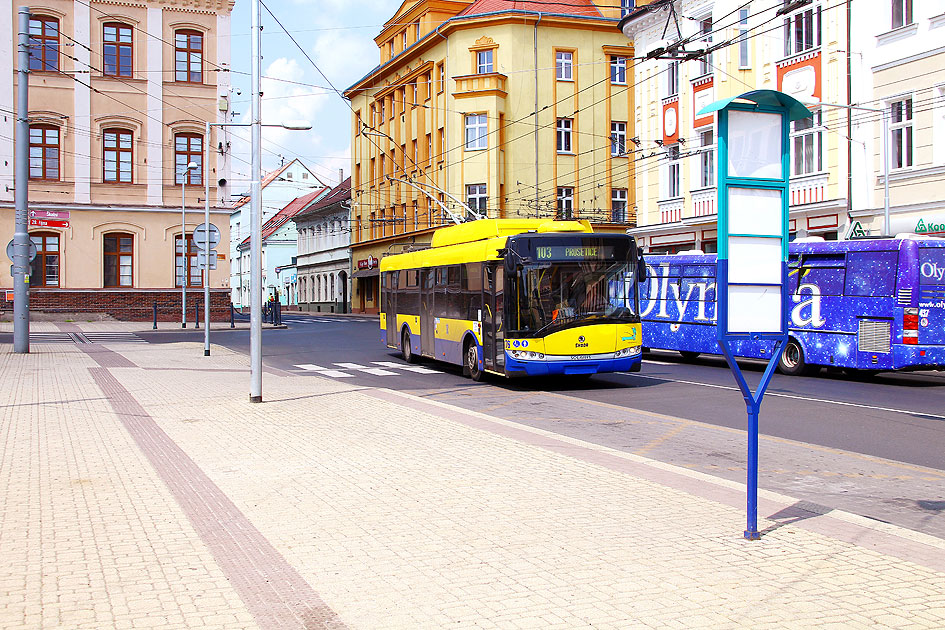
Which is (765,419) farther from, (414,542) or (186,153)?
(186,153)

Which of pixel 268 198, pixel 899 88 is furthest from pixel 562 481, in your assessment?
pixel 268 198

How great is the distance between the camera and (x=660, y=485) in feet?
25.5

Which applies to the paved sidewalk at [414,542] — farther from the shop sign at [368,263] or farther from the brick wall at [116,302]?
the shop sign at [368,263]

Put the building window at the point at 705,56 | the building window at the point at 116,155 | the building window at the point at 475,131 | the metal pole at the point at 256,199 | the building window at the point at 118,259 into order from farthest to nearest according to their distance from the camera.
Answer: the building window at the point at 475,131
the building window at the point at 118,259
the building window at the point at 116,155
the building window at the point at 705,56
the metal pole at the point at 256,199

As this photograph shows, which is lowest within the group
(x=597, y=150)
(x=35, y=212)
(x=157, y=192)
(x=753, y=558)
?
(x=753, y=558)

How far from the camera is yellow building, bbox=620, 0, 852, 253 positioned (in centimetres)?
2834

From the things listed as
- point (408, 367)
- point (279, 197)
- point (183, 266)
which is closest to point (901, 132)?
point (408, 367)

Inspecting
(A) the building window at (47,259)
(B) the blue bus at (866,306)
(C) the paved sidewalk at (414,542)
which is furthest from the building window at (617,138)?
(C) the paved sidewalk at (414,542)

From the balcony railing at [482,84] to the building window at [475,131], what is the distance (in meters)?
1.30

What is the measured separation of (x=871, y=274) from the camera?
61.2 feet

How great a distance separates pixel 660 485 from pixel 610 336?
9.47 m

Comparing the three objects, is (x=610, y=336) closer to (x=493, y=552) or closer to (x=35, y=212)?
(x=493, y=552)

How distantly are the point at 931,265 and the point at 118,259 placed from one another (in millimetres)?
35384

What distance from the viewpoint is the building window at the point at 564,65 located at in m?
53.8
